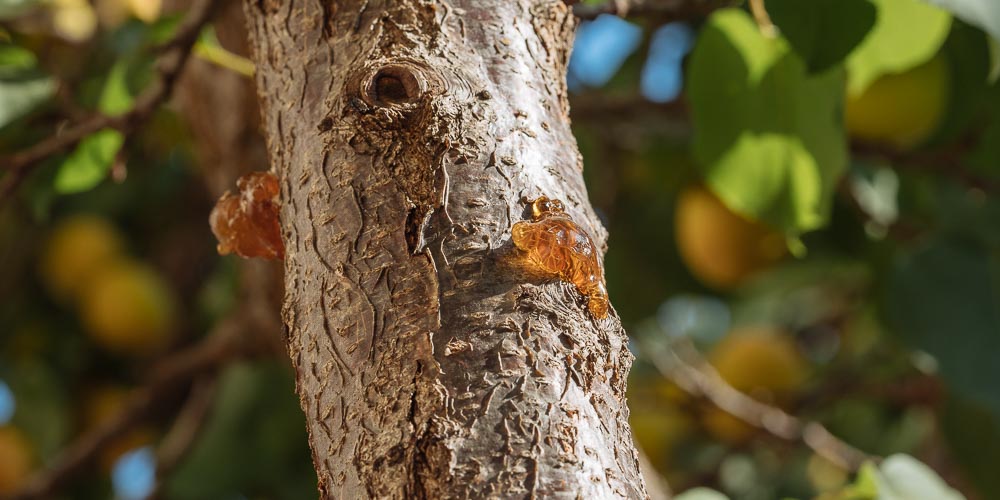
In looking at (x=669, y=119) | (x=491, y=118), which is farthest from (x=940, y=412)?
(x=491, y=118)

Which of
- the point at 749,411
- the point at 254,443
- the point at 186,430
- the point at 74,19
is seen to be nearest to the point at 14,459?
the point at 186,430

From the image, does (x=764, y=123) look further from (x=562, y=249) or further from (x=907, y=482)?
(x=562, y=249)

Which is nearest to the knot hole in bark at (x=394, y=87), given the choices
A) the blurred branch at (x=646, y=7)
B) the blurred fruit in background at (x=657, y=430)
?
the blurred branch at (x=646, y=7)

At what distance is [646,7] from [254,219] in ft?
1.06

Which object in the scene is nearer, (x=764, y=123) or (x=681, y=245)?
(x=764, y=123)

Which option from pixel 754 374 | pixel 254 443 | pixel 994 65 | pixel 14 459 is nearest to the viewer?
pixel 994 65

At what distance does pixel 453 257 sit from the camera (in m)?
0.42

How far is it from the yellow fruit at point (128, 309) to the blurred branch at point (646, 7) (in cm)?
114

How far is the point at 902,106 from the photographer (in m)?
1.24

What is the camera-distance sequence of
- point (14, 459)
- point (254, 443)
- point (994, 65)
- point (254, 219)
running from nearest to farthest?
point (254, 219) < point (994, 65) < point (254, 443) < point (14, 459)

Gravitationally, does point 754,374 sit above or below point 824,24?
below

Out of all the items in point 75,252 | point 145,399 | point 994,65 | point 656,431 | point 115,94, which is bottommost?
point 656,431

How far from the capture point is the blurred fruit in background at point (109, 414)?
1.74 meters

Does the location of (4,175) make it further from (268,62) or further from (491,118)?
(491,118)
